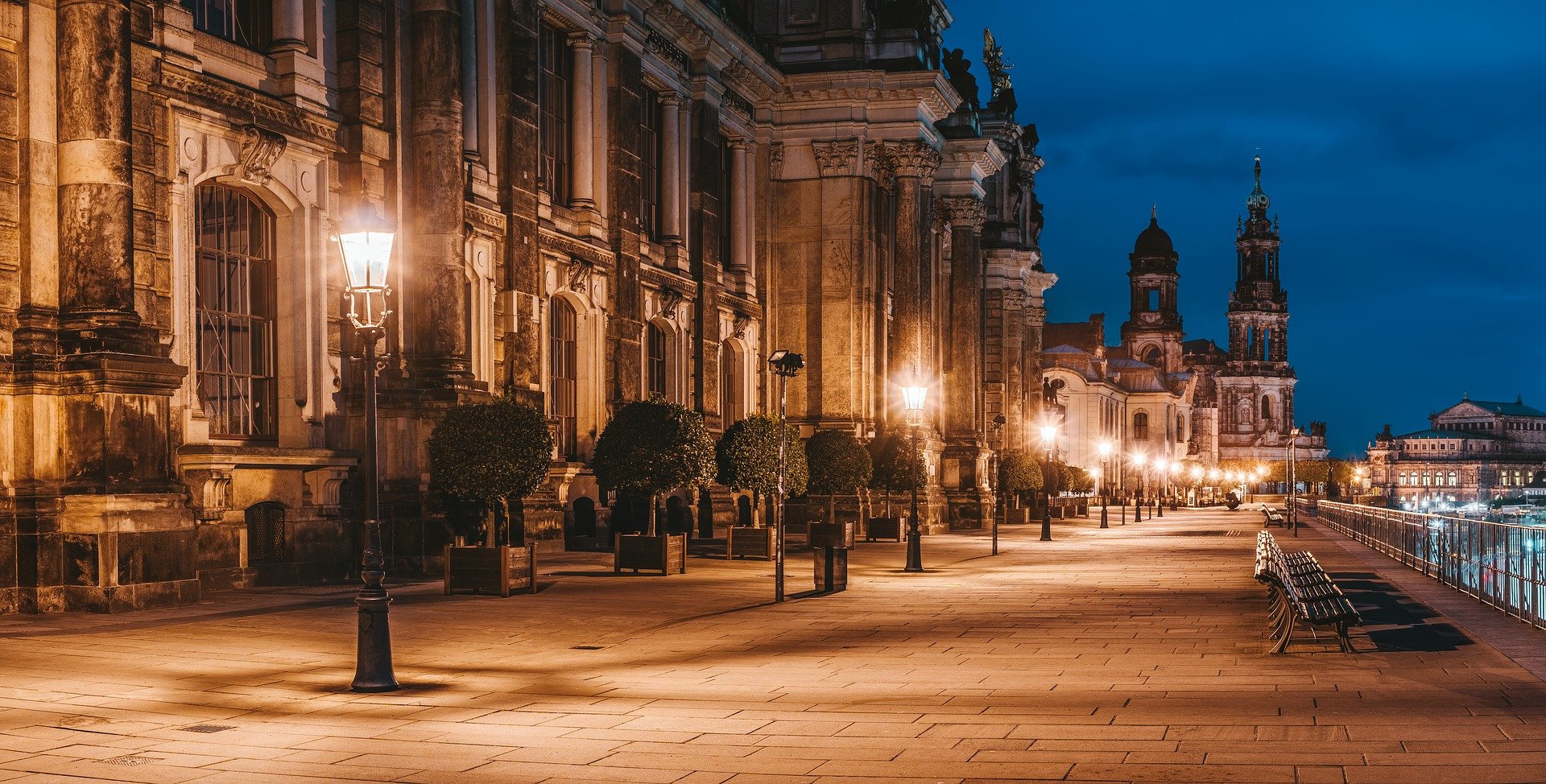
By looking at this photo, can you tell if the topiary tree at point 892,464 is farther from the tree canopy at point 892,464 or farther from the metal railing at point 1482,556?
the metal railing at point 1482,556

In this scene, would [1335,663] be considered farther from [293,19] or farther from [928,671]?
[293,19]

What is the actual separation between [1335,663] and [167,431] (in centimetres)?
1459

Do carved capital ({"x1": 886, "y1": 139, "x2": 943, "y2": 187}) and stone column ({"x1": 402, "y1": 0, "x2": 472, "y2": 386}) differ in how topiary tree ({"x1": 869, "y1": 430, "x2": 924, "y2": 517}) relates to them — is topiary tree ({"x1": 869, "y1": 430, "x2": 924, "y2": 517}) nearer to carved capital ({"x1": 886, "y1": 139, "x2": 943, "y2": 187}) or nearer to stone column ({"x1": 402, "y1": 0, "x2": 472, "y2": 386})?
carved capital ({"x1": 886, "y1": 139, "x2": 943, "y2": 187})

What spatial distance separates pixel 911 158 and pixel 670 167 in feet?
39.8

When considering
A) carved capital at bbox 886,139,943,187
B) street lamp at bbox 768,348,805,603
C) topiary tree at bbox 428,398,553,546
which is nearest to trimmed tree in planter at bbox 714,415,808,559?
street lamp at bbox 768,348,805,603

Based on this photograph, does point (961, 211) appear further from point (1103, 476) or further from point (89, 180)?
point (89, 180)

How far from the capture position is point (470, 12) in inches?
1289

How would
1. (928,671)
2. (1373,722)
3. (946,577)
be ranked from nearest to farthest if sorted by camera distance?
(1373,722)
(928,671)
(946,577)

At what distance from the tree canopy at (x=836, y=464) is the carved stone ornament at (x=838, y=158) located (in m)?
9.52

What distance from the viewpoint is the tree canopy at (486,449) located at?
27.3 metres

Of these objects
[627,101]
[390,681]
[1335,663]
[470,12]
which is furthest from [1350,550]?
[390,681]

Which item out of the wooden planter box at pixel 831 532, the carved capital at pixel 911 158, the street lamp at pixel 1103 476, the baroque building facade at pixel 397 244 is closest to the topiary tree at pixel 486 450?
the baroque building facade at pixel 397 244

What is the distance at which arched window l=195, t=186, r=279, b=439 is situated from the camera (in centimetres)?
2580

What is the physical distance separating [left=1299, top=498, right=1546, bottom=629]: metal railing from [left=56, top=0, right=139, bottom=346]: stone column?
17600 mm
